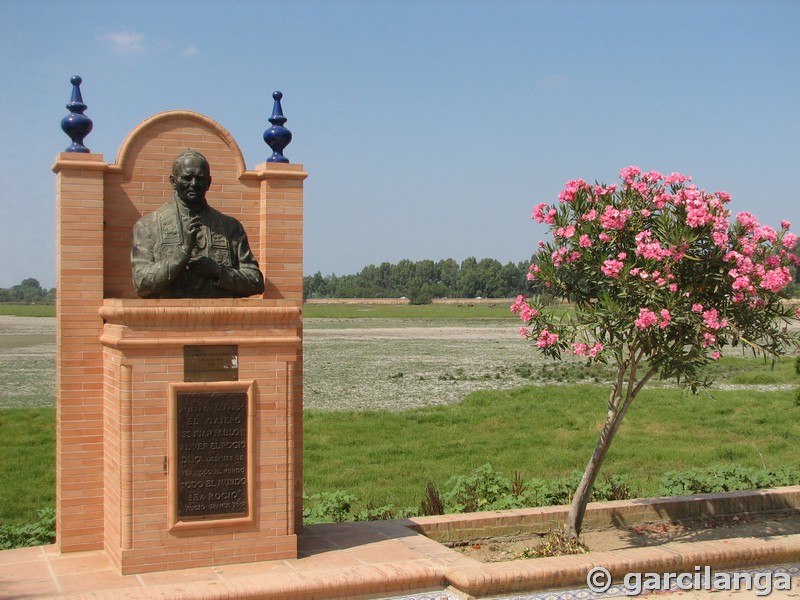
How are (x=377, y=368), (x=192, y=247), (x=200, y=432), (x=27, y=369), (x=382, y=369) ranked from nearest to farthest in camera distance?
1. (x=200, y=432)
2. (x=192, y=247)
3. (x=27, y=369)
4. (x=382, y=369)
5. (x=377, y=368)

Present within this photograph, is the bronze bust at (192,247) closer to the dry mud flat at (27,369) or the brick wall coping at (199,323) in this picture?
the brick wall coping at (199,323)

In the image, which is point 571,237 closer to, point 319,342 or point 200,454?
point 200,454

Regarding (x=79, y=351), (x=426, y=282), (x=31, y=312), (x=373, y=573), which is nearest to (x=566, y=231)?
(x=373, y=573)

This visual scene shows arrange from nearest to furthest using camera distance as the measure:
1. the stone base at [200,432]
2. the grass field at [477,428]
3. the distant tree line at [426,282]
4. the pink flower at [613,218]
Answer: the stone base at [200,432] < the pink flower at [613,218] < the grass field at [477,428] < the distant tree line at [426,282]

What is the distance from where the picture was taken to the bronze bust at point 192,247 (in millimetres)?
7817

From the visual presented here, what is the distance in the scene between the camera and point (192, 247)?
25.7 feet

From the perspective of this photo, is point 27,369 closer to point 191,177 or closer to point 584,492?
point 191,177

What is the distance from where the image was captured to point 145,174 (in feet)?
28.5

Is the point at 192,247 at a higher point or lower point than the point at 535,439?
higher

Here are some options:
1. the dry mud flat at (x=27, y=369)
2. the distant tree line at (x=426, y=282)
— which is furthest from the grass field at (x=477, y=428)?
the distant tree line at (x=426, y=282)

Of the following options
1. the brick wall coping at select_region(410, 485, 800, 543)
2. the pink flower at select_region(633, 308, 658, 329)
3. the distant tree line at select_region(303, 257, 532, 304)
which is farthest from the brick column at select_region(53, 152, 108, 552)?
the distant tree line at select_region(303, 257, 532, 304)

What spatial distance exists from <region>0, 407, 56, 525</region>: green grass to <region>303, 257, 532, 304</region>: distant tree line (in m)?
126

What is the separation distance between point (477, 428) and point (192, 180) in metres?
13.2

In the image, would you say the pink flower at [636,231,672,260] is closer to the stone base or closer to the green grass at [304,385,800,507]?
the stone base
